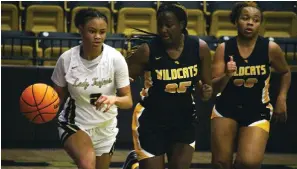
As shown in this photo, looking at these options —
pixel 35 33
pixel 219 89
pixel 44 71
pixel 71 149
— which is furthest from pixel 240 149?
pixel 35 33

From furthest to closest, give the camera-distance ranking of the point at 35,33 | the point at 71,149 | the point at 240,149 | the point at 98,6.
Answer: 1. the point at 98,6
2. the point at 35,33
3. the point at 240,149
4. the point at 71,149

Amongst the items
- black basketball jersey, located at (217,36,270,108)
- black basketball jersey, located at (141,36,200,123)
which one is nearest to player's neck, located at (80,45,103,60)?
black basketball jersey, located at (141,36,200,123)

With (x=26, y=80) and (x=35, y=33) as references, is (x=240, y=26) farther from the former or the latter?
(x=35, y=33)

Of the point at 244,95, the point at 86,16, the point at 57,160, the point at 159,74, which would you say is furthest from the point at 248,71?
the point at 57,160

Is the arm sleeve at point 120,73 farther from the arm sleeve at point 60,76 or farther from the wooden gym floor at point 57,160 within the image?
the wooden gym floor at point 57,160

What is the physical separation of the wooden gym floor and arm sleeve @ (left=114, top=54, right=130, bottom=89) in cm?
393

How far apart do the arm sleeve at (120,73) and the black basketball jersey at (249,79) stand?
111cm

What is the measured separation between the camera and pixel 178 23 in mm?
7188

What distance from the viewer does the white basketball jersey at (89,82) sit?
7.06 meters

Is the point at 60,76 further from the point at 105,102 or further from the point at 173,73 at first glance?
the point at 173,73

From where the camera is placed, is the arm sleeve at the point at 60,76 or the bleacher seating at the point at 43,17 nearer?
the arm sleeve at the point at 60,76

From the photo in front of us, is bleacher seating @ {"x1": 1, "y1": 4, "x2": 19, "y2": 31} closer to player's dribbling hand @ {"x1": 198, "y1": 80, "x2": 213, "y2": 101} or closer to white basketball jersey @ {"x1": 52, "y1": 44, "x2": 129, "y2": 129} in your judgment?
white basketball jersey @ {"x1": 52, "y1": 44, "x2": 129, "y2": 129}

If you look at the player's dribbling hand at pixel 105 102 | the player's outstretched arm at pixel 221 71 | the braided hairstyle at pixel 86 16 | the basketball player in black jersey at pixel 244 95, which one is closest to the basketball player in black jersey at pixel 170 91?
the player's outstretched arm at pixel 221 71

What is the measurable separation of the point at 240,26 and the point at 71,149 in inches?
79.1
